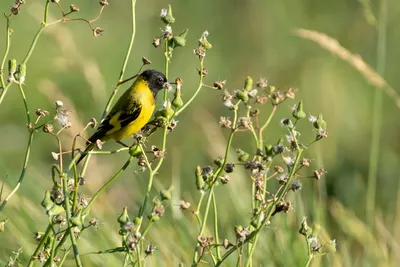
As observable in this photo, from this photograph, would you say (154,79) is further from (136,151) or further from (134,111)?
(136,151)

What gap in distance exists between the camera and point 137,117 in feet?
9.96

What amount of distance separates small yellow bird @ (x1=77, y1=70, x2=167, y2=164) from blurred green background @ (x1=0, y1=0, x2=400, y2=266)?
14.2 inches

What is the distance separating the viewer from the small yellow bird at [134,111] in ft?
9.87

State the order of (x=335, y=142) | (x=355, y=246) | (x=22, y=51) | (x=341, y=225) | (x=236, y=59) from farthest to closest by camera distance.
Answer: (x=236, y=59), (x=22, y=51), (x=335, y=142), (x=355, y=246), (x=341, y=225)

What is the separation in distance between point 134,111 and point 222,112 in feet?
10.2

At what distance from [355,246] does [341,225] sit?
4.05ft

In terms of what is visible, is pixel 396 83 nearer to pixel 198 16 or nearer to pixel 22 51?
pixel 198 16

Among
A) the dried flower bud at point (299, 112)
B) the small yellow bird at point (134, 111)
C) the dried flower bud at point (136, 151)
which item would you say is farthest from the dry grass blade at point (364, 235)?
the dried flower bud at point (136, 151)

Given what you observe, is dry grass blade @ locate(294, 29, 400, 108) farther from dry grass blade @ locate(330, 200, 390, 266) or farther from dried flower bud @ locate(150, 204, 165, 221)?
dried flower bud @ locate(150, 204, 165, 221)

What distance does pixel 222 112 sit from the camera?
6.14 meters

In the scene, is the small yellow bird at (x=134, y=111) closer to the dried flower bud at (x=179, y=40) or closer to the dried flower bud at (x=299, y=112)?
the dried flower bud at (x=179, y=40)

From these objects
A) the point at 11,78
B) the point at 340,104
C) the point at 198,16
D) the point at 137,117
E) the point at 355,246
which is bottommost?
the point at 11,78

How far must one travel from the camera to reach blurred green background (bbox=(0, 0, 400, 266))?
3328mm

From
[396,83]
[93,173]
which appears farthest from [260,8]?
[93,173]
